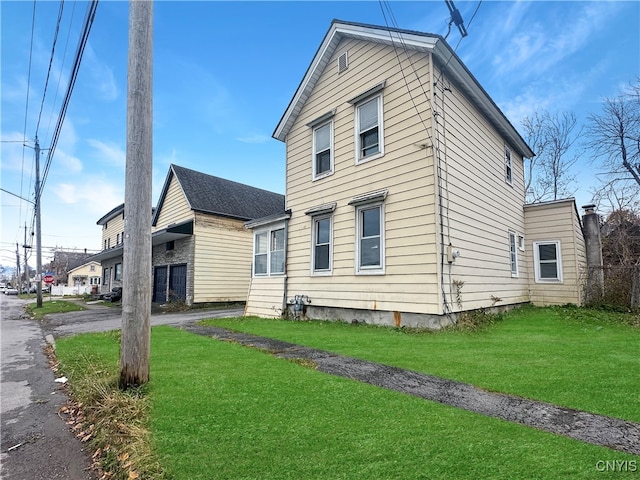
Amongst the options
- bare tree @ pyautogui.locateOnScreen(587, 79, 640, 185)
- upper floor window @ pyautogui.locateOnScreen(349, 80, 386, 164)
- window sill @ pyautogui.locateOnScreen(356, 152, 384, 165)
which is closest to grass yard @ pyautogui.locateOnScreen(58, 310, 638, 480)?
window sill @ pyautogui.locateOnScreen(356, 152, 384, 165)

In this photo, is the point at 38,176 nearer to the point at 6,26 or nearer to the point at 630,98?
the point at 6,26

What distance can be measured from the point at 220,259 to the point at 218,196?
3.75 meters

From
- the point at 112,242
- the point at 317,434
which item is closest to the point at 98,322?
the point at 317,434

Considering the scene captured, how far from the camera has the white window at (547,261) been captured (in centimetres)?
1167

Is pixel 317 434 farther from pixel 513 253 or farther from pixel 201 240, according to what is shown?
pixel 201 240

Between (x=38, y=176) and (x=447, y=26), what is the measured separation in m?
24.8

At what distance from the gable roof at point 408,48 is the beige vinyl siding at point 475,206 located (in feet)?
0.87

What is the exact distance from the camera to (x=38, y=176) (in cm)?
2170

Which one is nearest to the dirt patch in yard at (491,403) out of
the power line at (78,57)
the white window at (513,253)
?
the power line at (78,57)

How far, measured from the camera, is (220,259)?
18.5 m

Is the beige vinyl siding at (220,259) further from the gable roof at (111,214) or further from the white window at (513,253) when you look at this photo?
the gable roof at (111,214)

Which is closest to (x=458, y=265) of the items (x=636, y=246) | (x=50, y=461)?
(x=50, y=461)

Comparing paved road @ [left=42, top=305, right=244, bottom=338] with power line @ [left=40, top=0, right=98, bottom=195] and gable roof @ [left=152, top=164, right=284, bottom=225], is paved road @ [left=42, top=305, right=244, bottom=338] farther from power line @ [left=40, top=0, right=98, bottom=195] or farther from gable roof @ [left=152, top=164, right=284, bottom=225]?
gable roof @ [left=152, top=164, right=284, bottom=225]

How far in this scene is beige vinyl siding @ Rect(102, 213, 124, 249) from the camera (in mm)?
29819
